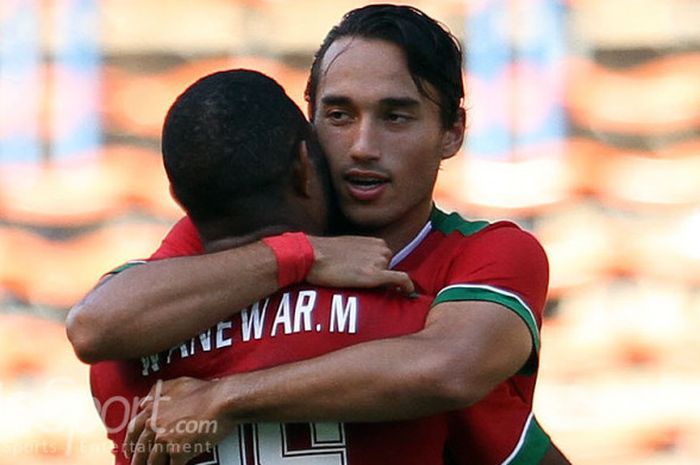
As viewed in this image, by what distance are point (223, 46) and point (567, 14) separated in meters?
0.95

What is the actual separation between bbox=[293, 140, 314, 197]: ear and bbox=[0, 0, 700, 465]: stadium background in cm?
232

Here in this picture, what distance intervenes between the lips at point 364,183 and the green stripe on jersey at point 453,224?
0.43 ft

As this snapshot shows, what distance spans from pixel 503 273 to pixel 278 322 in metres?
0.34

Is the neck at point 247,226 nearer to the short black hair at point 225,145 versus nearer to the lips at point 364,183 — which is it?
the short black hair at point 225,145

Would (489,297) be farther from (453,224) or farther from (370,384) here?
(453,224)

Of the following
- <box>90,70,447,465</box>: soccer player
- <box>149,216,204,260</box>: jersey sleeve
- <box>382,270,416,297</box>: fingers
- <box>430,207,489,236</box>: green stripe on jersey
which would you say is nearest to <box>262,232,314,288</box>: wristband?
<box>90,70,447,465</box>: soccer player

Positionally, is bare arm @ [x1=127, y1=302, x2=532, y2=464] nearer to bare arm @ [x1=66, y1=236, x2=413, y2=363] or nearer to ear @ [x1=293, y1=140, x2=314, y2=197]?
bare arm @ [x1=66, y1=236, x2=413, y2=363]

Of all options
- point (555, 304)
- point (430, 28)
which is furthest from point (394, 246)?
point (555, 304)

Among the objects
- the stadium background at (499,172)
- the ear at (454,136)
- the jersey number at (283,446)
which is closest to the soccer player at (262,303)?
the jersey number at (283,446)

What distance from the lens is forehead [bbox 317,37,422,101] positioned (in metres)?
2.79

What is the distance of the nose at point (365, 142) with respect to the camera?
108 inches

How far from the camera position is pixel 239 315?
98.7 inches

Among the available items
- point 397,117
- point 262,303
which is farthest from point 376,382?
point 397,117

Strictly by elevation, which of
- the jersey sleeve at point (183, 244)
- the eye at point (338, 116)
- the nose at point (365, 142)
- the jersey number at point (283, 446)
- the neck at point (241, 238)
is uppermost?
the eye at point (338, 116)
